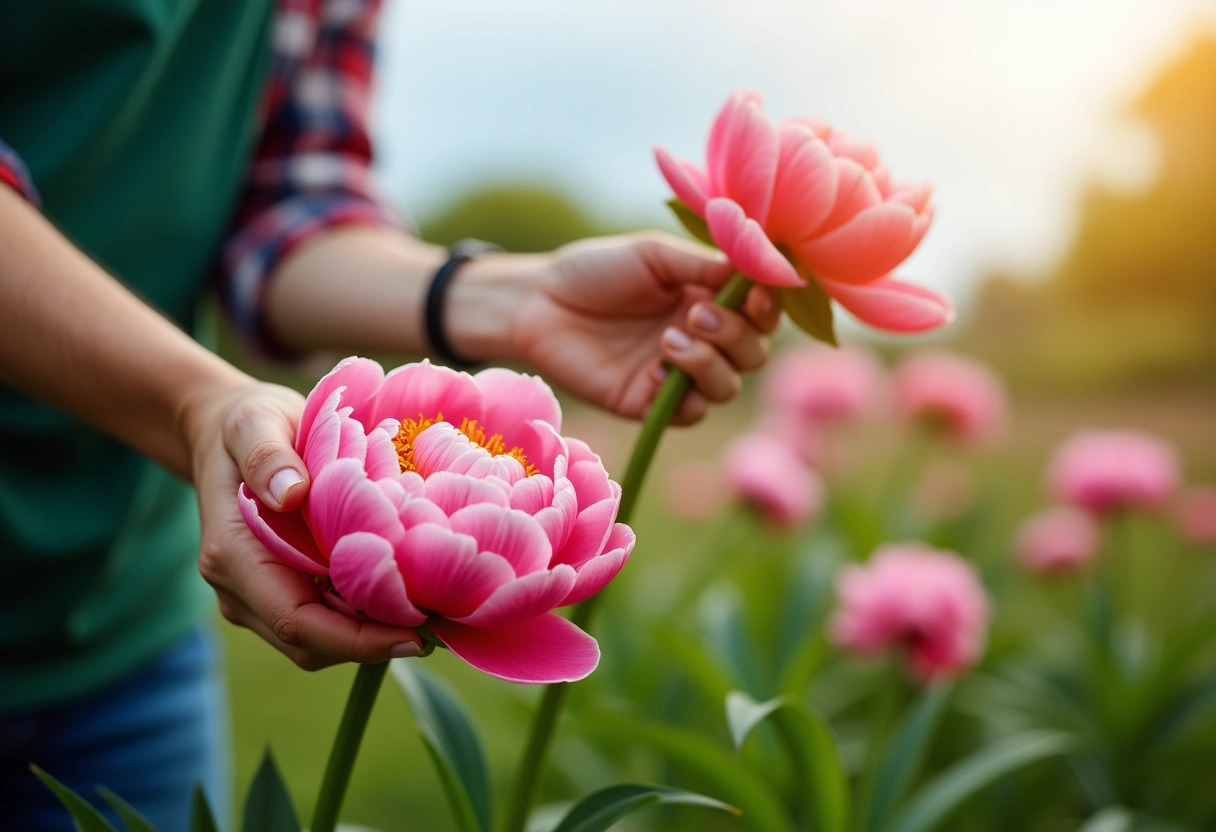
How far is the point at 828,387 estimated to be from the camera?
5.78 ft

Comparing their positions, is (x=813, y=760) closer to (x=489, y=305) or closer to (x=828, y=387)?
(x=489, y=305)

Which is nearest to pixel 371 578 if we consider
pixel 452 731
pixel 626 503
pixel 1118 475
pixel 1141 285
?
pixel 626 503

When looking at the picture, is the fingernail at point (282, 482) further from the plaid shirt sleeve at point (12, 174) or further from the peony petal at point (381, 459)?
the plaid shirt sleeve at point (12, 174)

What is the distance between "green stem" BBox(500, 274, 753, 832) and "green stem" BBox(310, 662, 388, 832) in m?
0.11

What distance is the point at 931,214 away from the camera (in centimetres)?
46

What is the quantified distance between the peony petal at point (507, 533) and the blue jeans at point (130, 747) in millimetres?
482

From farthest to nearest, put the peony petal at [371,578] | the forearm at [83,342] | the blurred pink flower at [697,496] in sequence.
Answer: the blurred pink flower at [697,496]
the forearm at [83,342]
the peony petal at [371,578]

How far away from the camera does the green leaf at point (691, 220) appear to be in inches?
19.4

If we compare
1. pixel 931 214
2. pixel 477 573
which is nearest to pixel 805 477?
pixel 931 214

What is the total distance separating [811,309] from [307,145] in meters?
0.52

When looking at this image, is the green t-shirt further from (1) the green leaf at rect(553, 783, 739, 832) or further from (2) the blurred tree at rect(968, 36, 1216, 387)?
(2) the blurred tree at rect(968, 36, 1216, 387)

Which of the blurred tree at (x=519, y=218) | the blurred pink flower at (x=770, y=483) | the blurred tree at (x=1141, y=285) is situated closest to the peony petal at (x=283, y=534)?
the blurred pink flower at (x=770, y=483)

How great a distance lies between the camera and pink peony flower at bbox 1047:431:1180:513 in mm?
1436

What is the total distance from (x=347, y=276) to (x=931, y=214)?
0.43 metres
